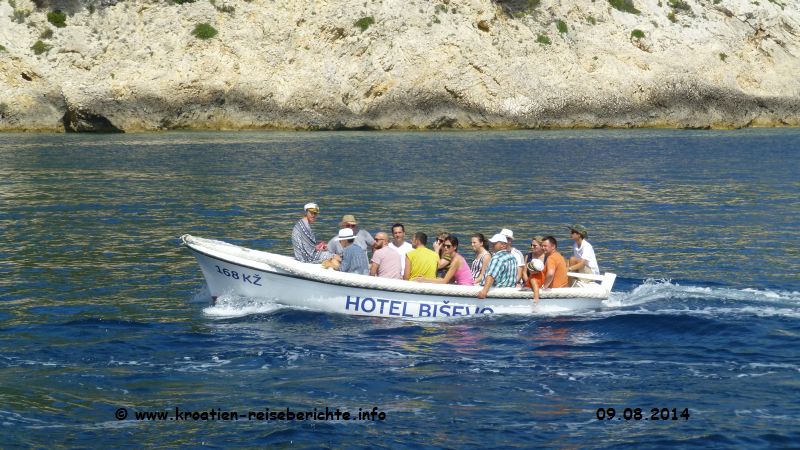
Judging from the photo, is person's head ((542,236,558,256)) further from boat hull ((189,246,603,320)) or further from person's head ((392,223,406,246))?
person's head ((392,223,406,246))

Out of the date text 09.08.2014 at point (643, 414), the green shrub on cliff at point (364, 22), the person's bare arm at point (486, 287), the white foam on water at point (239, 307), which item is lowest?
the white foam on water at point (239, 307)

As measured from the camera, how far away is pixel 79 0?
7194 cm

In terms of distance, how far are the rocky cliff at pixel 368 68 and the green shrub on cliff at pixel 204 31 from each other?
0.13m

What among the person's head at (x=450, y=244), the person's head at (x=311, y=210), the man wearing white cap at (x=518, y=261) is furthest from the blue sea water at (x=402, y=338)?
the person's head at (x=311, y=210)

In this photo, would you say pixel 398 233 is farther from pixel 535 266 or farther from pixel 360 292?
pixel 535 266

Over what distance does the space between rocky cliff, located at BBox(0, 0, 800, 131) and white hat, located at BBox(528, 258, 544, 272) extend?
49.9m

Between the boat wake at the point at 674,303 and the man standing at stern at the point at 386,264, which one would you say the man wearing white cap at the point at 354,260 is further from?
the boat wake at the point at 674,303

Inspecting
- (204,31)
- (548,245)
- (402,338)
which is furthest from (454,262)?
(204,31)

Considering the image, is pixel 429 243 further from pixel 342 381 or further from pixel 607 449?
pixel 607 449

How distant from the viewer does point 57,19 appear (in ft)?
232

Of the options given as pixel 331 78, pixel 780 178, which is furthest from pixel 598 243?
pixel 331 78

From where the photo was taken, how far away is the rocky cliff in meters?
66.8

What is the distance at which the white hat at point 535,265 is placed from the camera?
57.5 ft

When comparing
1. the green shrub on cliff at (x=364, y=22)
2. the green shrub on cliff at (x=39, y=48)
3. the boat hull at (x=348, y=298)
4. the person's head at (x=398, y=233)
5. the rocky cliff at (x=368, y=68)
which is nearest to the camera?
the boat hull at (x=348, y=298)
